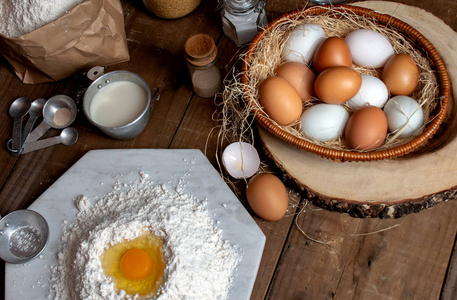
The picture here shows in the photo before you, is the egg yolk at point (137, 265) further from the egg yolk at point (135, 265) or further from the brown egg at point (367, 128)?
the brown egg at point (367, 128)

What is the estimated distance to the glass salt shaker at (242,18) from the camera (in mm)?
1342

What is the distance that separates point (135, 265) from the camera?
3.70 ft

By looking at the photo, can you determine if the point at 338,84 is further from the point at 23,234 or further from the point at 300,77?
the point at 23,234

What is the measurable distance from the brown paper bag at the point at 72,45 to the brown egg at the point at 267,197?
2.06ft

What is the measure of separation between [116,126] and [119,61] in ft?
0.91

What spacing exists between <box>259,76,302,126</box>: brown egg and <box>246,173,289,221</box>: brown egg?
0.16 meters

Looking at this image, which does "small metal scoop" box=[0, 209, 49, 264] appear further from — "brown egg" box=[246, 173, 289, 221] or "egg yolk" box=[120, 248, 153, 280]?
"brown egg" box=[246, 173, 289, 221]

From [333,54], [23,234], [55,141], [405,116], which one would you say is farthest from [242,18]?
[23,234]

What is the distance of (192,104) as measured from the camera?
4.70ft

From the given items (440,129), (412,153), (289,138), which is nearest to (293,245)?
(289,138)

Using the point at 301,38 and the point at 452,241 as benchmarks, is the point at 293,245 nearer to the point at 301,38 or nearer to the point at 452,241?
the point at 452,241

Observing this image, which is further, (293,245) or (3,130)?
(3,130)

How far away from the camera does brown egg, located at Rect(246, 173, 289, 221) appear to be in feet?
3.91

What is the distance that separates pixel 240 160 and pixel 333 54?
0.38m
